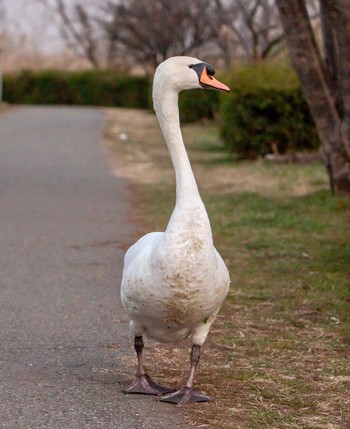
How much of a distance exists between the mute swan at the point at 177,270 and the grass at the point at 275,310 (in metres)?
0.40

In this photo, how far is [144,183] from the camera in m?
17.0

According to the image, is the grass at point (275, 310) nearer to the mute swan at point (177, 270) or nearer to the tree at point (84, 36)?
the mute swan at point (177, 270)

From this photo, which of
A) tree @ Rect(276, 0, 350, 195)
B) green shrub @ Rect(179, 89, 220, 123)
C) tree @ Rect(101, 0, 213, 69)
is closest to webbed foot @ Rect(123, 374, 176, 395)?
tree @ Rect(276, 0, 350, 195)

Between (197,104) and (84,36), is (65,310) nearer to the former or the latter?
(197,104)

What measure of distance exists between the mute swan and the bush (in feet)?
47.2

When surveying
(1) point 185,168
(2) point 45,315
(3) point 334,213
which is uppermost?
(1) point 185,168

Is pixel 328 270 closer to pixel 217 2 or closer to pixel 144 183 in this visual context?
pixel 144 183

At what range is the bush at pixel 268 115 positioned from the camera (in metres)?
19.8

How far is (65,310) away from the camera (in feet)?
24.8

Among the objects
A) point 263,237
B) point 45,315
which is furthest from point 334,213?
point 45,315

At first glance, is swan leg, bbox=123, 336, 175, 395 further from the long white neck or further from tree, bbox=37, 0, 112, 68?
tree, bbox=37, 0, 112, 68

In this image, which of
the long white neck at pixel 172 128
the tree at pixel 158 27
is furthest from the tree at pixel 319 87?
the tree at pixel 158 27

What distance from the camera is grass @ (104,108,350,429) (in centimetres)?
527

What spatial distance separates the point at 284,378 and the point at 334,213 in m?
7.18
